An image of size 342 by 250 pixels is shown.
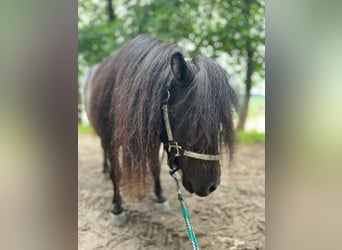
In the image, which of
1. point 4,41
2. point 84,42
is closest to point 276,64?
point 4,41

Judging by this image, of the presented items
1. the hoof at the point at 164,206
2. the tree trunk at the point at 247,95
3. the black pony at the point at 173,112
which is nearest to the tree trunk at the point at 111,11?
the tree trunk at the point at 247,95

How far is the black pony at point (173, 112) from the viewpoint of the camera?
1154mm

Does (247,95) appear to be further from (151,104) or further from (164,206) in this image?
(151,104)

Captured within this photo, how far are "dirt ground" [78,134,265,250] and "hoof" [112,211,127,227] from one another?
0.03m

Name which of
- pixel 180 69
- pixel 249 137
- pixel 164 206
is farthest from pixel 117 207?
pixel 249 137

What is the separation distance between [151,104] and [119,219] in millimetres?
848

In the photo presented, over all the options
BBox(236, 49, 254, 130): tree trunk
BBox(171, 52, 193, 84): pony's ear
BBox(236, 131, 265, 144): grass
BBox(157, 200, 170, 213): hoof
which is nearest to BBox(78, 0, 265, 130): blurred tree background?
BBox(236, 49, 254, 130): tree trunk

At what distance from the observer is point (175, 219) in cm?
177

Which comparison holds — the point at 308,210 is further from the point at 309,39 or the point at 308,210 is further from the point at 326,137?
A: the point at 309,39

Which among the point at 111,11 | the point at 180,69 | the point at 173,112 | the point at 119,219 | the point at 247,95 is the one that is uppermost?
the point at 111,11

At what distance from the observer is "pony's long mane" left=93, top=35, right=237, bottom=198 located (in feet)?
3.77

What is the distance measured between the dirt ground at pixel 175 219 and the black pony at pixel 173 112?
302 millimetres

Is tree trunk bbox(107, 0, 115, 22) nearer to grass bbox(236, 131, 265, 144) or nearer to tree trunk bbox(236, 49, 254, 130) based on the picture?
tree trunk bbox(236, 49, 254, 130)

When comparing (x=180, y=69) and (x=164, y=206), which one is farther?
(x=164, y=206)
